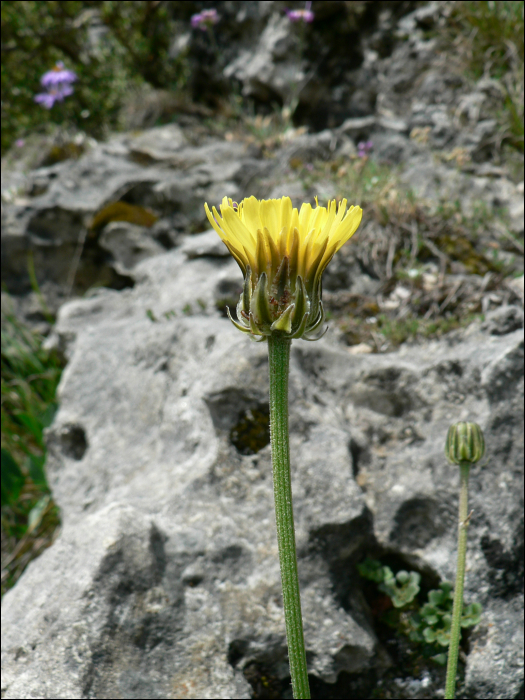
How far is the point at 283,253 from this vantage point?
3.89ft

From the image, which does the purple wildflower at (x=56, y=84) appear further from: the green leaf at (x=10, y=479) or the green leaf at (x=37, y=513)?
the green leaf at (x=37, y=513)

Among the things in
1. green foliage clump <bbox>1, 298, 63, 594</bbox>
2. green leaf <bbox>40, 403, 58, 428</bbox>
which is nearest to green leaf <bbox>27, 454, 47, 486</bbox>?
green foliage clump <bbox>1, 298, 63, 594</bbox>

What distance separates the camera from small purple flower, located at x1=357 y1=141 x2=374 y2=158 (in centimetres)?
453

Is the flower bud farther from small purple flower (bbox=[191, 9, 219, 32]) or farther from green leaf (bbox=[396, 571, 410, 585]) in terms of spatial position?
small purple flower (bbox=[191, 9, 219, 32])

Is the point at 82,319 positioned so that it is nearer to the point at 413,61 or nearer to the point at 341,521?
the point at 341,521

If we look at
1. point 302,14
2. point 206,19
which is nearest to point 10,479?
point 302,14

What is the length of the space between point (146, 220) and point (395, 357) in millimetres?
2708

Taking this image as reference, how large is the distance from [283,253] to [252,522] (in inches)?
50.7

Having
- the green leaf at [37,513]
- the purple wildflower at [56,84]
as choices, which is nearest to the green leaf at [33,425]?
the green leaf at [37,513]

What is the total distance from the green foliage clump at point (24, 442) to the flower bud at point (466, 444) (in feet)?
8.32

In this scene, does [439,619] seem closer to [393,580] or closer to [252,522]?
[393,580]

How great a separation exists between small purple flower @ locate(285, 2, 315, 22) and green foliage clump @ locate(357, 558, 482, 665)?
203 inches

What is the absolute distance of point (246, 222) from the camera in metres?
1.19

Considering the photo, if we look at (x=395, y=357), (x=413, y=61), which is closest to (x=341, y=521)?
(x=395, y=357)
